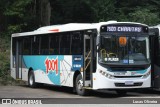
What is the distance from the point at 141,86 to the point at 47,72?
20.1 feet

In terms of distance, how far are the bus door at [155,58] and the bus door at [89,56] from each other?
310 centimetres

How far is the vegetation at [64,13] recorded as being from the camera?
127 feet

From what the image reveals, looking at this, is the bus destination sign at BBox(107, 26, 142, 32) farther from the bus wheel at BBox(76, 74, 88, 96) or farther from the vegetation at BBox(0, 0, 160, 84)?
the vegetation at BBox(0, 0, 160, 84)

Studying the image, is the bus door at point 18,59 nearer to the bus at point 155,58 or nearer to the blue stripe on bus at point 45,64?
the blue stripe on bus at point 45,64

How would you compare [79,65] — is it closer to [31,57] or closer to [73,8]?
[31,57]

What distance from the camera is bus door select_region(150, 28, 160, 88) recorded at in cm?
2162

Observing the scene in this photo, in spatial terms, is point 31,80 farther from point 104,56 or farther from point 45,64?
point 104,56

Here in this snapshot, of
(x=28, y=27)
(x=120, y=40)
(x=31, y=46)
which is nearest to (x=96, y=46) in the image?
(x=120, y=40)

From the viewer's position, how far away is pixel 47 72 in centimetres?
2467

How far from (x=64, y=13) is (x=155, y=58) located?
2665 cm

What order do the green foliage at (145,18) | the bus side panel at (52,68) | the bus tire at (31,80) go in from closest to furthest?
the bus side panel at (52,68) < the bus tire at (31,80) < the green foliage at (145,18)

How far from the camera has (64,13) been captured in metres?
47.7

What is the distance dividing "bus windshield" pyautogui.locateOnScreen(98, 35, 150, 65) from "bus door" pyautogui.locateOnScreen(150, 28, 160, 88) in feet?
4.04

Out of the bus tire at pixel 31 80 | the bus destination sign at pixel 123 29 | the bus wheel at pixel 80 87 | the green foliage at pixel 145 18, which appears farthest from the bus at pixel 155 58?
the green foliage at pixel 145 18
